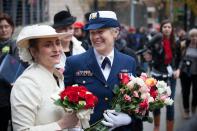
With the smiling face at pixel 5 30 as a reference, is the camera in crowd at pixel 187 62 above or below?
below

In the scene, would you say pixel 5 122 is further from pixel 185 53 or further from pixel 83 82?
pixel 185 53

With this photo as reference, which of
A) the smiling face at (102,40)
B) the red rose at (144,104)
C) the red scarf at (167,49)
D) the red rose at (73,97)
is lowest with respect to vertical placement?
the red scarf at (167,49)

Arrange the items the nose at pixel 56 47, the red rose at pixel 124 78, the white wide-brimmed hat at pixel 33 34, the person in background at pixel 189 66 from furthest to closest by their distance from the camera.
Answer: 1. the person in background at pixel 189 66
2. the red rose at pixel 124 78
3. the nose at pixel 56 47
4. the white wide-brimmed hat at pixel 33 34

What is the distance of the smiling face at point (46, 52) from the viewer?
10.9 feet

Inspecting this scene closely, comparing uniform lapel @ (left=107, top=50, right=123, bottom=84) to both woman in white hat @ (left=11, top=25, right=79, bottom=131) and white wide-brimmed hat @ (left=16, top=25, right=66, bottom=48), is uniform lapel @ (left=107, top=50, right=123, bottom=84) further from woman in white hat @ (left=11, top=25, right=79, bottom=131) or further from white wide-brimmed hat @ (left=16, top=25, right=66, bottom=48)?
white wide-brimmed hat @ (left=16, top=25, right=66, bottom=48)

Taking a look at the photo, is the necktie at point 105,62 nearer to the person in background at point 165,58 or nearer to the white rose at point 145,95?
the white rose at point 145,95

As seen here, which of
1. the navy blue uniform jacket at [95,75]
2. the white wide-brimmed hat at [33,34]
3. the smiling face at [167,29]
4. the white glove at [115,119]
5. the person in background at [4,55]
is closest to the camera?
the white wide-brimmed hat at [33,34]

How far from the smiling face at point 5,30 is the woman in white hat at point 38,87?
2.59 m

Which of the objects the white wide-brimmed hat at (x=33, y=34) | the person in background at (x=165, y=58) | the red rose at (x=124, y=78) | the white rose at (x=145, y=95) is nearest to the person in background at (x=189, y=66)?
the person in background at (x=165, y=58)

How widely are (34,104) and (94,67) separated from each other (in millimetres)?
913

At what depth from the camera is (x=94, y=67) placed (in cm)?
390

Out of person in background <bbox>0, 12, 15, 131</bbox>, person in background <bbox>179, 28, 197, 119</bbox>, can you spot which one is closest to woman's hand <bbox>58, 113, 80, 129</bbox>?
person in background <bbox>0, 12, 15, 131</bbox>

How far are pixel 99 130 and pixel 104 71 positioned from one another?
591 mm

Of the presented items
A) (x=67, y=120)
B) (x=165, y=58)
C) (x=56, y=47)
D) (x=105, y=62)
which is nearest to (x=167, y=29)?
(x=165, y=58)
